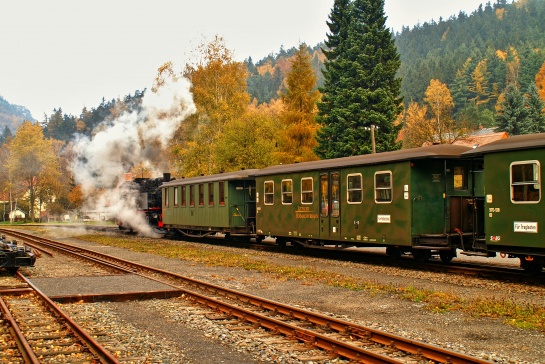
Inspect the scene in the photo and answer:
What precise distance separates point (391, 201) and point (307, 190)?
4386mm

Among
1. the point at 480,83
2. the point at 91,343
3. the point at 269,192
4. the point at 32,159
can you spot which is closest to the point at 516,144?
the point at 91,343

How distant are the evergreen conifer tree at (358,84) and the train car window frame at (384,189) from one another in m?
25.3

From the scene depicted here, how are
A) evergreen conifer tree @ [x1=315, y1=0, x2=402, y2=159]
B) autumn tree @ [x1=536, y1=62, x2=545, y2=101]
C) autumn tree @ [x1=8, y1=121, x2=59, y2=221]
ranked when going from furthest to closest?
autumn tree @ [x1=536, y1=62, x2=545, y2=101]
autumn tree @ [x1=8, y1=121, x2=59, y2=221]
evergreen conifer tree @ [x1=315, y1=0, x2=402, y2=159]

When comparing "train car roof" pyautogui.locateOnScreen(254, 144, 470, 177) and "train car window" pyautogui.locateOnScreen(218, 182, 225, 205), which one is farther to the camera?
"train car window" pyautogui.locateOnScreen(218, 182, 225, 205)

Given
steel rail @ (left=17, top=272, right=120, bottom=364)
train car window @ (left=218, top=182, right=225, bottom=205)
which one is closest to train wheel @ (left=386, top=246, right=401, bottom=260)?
train car window @ (left=218, top=182, right=225, bottom=205)

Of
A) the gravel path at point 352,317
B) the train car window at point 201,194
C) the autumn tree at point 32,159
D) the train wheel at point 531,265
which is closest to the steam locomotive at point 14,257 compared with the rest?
the gravel path at point 352,317

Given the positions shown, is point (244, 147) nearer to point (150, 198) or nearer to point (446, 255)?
point (150, 198)

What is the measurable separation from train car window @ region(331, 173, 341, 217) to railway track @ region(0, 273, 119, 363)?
9.95m

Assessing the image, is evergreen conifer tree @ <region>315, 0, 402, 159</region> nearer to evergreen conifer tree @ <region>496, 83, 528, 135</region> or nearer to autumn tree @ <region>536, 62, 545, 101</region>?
evergreen conifer tree @ <region>496, 83, 528, 135</region>

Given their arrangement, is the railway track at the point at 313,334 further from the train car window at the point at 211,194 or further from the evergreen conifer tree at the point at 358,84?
the evergreen conifer tree at the point at 358,84

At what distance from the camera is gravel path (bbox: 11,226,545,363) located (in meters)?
7.78

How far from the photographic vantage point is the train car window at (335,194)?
62.6 ft

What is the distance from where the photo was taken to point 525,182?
1305 centimetres

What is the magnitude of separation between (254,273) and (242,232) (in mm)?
10318
